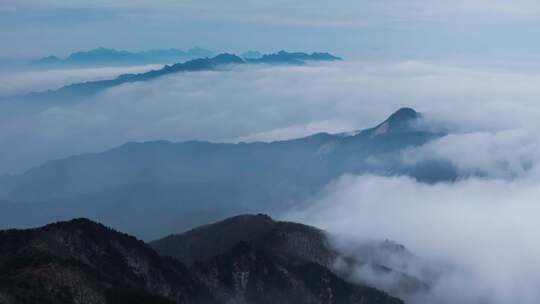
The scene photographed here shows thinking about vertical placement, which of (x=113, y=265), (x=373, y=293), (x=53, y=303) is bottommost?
(x=373, y=293)

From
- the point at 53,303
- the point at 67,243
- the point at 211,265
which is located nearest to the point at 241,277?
the point at 211,265

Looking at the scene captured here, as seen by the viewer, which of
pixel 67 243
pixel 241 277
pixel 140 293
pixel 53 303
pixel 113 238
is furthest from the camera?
pixel 241 277

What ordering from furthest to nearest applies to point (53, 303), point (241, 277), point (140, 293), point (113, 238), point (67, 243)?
point (241, 277) → point (113, 238) → point (67, 243) → point (140, 293) → point (53, 303)

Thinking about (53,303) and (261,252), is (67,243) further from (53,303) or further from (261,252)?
(261,252)

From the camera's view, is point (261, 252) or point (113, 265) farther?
point (261, 252)

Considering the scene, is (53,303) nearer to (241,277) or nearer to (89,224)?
(89,224)

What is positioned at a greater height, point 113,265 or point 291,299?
point 113,265
